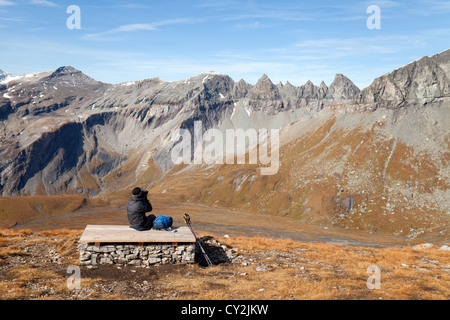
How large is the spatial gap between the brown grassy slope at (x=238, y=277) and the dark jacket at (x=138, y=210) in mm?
3528

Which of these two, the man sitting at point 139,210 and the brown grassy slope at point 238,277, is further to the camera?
the man sitting at point 139,210

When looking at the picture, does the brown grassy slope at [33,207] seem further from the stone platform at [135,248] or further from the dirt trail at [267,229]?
the stone platform at [135,248]

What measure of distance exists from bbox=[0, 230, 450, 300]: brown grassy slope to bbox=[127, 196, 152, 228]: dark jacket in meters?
3.53

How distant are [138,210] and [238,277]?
27.6ft

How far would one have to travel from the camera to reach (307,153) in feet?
599

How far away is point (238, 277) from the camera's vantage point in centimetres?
1911

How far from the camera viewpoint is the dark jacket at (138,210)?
22.0 metres

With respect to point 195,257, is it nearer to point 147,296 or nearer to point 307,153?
point 147,296

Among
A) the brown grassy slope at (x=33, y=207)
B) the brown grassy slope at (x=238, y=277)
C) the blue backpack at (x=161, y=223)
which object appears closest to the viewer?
the brown grassy slope at (x=238, y=277)

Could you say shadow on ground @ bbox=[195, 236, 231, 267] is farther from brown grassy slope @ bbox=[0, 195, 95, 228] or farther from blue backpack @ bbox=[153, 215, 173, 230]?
brown grassy slope @ bbox=[0, 195, 95, 228]

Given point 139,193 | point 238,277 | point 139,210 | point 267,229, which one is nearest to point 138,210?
point 139,210

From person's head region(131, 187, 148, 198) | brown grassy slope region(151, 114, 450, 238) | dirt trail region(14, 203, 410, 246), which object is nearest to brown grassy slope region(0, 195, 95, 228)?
dirt trail region(14, 203, 410, 246)

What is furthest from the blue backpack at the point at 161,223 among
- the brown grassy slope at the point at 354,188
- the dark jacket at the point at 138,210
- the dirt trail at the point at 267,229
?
the brown grassy slope at the point at 354,188

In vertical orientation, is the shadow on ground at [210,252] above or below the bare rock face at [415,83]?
below
